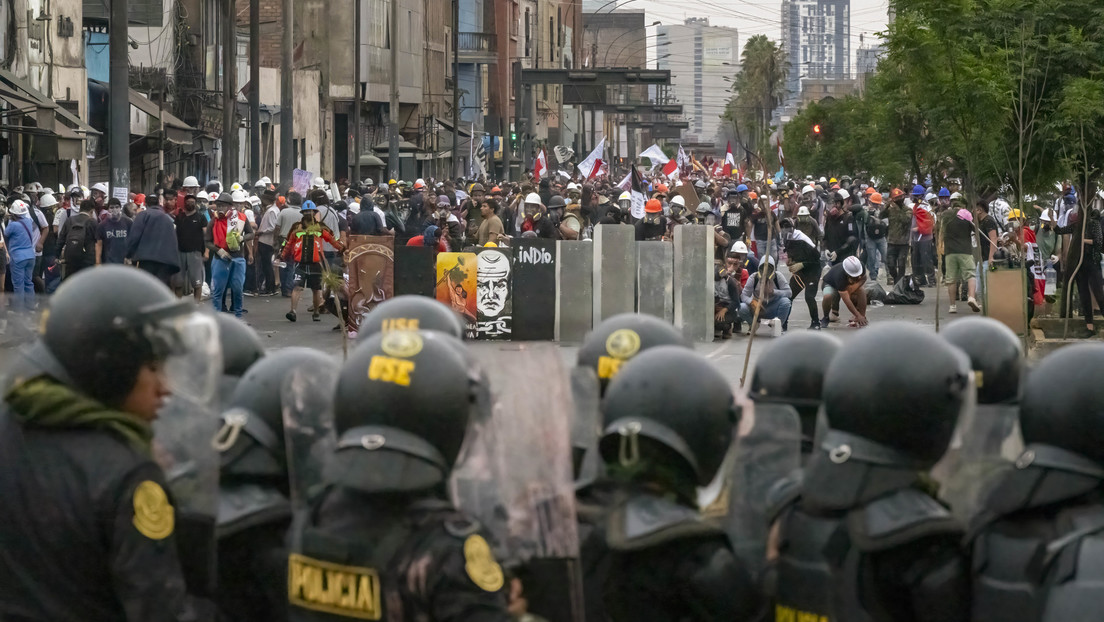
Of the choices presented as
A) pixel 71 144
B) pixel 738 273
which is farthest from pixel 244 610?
pixel 71 144

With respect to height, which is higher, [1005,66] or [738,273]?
[1005,66]

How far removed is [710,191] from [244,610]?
32392mm

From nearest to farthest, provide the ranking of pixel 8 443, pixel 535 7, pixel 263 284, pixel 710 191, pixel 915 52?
pixel 8 443 → pixel 915 52 → pixel 263 284 → pixel 710 191 → pixel 535 7

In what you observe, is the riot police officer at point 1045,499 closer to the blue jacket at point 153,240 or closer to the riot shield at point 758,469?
the riot shield at point 758,469

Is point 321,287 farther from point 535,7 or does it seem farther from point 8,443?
point 535,7

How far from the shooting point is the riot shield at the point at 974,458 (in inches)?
141

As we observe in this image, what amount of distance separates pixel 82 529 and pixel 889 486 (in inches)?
68.3

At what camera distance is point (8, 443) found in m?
3.29

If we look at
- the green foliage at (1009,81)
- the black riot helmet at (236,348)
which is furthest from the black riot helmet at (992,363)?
the green foliage at (1009,81)

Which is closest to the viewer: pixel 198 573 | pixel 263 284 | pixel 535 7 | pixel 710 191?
pixel 198 573

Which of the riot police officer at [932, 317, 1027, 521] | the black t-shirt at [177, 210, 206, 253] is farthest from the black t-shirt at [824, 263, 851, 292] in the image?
the riot police officer at [932, 317, 1027, 521]

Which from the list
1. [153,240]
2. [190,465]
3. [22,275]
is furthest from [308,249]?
[190,465]

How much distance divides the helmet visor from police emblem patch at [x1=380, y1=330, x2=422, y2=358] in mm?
390

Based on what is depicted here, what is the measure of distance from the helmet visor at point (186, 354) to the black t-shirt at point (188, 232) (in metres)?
15.0
